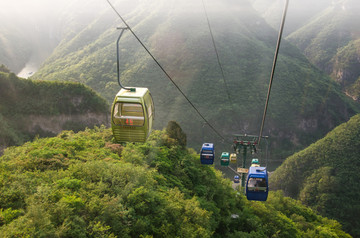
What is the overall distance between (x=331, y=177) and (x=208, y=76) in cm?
5465

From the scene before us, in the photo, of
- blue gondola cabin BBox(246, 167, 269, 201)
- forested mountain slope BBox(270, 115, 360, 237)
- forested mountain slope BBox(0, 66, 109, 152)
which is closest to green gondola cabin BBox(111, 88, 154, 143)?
blue gondola cabin BBox(246, 167, 269, 201)

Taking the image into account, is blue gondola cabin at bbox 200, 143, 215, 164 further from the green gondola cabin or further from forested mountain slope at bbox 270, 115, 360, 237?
forested mountain slope at bbox 270, 115, 360, 237

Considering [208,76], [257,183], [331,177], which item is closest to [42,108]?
[257,183]

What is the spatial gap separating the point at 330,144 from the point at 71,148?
71935 millimetres

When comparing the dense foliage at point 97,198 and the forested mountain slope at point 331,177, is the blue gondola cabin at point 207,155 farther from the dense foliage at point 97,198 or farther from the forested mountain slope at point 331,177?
the forested mountain slope at point 331,177

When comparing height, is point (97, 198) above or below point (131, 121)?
below

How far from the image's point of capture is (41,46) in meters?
151

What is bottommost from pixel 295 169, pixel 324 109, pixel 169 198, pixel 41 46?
pixel 295 169

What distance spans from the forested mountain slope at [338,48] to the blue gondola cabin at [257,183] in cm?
15822

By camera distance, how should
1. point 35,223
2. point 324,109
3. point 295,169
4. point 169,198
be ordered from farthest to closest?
point 324,109, point 295,169, point 169,198, point 35,223

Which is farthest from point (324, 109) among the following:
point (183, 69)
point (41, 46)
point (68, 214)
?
point (41, 46)

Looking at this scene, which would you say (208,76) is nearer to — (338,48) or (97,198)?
(97,198)

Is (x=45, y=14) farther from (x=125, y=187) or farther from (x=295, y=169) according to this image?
(x=125, y=187)

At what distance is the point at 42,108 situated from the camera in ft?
133
